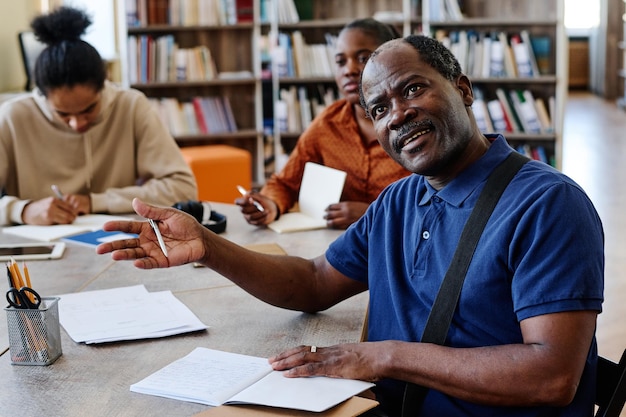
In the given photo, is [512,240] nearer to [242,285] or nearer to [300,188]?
[242,285]

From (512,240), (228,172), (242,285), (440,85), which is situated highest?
(440,85)

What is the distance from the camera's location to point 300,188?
115 inches

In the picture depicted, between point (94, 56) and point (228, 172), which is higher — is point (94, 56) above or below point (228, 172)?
above

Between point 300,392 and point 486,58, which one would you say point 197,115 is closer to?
point 486,58

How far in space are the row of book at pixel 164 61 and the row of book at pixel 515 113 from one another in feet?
6.60

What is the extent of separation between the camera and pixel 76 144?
310 cm

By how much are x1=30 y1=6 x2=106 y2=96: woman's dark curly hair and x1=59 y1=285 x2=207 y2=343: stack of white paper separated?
1089mm

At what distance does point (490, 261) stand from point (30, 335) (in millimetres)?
833

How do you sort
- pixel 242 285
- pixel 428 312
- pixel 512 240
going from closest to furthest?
pixel 512 240 → pixel 428 312 → pixel 242 285

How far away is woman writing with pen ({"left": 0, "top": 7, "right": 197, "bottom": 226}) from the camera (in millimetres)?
2834

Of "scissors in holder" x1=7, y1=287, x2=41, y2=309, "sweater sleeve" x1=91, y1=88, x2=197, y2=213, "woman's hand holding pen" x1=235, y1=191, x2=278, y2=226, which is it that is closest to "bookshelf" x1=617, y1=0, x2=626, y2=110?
"sweater sleeve" x1=91, y1=88, x2=197, y2=213

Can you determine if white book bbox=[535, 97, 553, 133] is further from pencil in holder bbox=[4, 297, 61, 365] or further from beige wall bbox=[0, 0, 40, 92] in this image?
pencil in holder bbox=[4, 297, 61, 365]

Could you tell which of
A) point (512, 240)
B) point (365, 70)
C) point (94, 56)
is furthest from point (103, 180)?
point (512, 240)

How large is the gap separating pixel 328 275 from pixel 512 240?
22.5 inches
